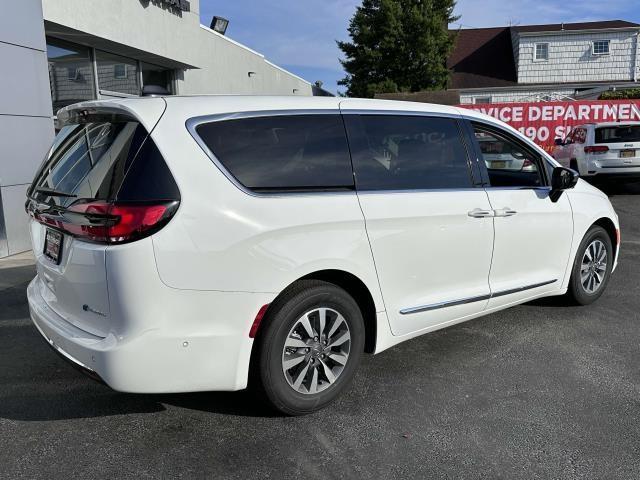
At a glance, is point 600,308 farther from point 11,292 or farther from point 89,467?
point 11,292

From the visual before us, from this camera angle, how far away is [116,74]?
1197 cm

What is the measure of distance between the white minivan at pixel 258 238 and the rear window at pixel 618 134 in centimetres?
986

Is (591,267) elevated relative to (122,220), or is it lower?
lower

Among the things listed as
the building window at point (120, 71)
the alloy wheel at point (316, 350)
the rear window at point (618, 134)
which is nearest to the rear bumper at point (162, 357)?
the alloy wheel at point (316, 350)

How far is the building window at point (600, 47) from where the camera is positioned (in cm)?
3019

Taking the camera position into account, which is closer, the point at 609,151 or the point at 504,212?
the point at 504,212

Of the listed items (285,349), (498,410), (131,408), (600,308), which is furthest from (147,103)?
(600,308)

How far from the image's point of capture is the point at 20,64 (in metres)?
7.48

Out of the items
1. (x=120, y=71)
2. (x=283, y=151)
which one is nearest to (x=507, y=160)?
(x=283, y=151)

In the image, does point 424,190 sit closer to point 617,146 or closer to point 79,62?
point 79,62

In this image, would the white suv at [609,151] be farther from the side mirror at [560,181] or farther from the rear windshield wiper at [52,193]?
the rear windshield wiper at [52,193]

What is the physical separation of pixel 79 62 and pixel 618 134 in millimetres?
11446

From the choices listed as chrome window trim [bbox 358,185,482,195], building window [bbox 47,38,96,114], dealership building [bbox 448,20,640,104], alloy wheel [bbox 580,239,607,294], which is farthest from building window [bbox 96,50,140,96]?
dealership building [bbox 448,20,640,104]

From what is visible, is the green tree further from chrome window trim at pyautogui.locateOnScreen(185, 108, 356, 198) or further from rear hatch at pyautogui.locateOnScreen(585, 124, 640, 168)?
chrome window trim at pyautogui.locateOnScreen(185, 108, 356, 198)
